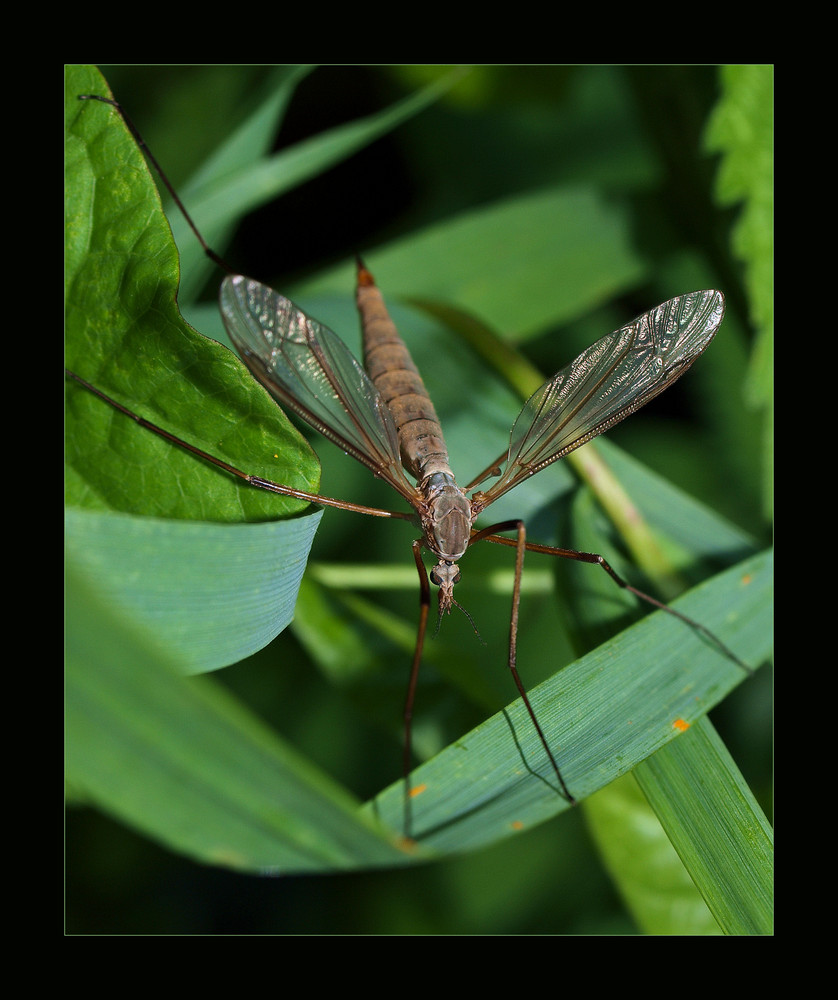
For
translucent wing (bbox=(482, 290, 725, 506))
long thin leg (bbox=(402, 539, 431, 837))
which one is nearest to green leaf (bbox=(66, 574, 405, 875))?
long thin leg (bbox=(402, 539, 431, 837))

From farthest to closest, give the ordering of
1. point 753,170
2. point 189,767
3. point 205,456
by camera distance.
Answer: point 753,170, point 205,456, point 189,767

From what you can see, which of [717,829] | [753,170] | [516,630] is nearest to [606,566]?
[516,630]

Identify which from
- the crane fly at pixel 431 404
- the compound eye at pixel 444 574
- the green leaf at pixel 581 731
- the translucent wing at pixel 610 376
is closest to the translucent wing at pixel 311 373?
the crane fly at pixel 431 404

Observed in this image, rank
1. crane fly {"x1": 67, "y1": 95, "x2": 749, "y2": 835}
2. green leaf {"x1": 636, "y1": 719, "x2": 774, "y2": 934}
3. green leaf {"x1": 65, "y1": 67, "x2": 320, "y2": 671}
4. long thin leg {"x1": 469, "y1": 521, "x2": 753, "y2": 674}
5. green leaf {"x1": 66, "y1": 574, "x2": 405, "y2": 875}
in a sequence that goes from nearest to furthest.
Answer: green leaf {"x1": 66, "y1": 574, "x2": 405, "y2": 875}
green leaf {"x1": 65, "y1": 67, "x2": 320, "y2": 671}
green leaf {"x1": 636, "y1": 719, "x2": 774, "y2": 934}
long thin leg {"x1": 469, "y1": 521, "x2": 753, "y2": 674}
crane fly {"x1": 67, "y1": 95, "x2": 749, "y2": 835}

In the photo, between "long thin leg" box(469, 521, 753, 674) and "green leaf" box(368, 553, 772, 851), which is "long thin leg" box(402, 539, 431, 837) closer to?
"long thin leg" box(469, 521, 753, 674)

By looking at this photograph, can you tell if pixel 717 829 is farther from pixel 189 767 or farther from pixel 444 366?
pixel 444 366

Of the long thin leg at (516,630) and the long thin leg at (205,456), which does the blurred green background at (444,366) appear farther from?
the long thin leg at (205,456)
